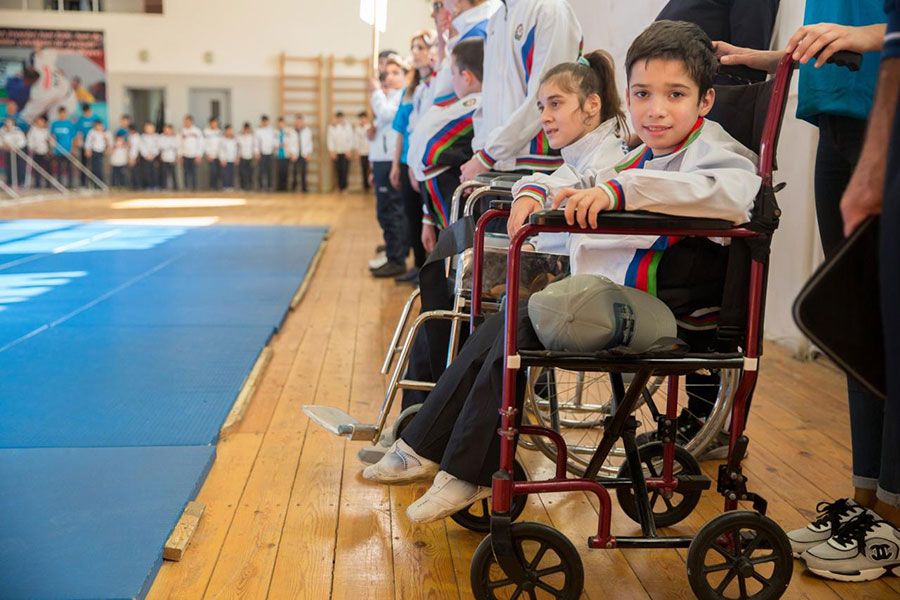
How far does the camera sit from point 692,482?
176 cm

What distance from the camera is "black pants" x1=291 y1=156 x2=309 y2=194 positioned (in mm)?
16156

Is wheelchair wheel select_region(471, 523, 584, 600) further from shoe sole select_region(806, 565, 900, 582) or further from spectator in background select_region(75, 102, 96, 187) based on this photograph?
spectator in background select_region(75, 102, 96, 187)

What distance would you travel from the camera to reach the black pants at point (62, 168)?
618 inches

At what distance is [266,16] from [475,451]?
15.4 metres

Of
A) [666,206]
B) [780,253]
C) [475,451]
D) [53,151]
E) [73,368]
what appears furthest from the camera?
[53,151]

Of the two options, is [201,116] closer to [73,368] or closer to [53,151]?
[53,151]

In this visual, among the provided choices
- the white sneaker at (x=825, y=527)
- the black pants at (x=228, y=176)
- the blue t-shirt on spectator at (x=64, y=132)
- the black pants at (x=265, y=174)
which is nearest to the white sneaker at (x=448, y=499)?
the white sneaker at (x=825, y=527)

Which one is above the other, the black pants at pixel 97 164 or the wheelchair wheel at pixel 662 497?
the black pants at pixel 97 164

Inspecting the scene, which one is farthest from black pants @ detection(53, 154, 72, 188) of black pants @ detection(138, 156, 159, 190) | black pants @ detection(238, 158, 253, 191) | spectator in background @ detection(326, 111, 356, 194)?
spectator in background @ detection(326, 111, 356, 194)

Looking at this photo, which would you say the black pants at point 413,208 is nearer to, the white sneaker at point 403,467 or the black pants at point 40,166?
the white sneaker at point 403,467

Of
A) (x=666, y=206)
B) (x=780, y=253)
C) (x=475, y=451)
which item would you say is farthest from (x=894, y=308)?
(x=780, y=253)

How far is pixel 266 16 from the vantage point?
1583 centimetres

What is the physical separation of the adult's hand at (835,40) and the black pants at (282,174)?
15.2 metres

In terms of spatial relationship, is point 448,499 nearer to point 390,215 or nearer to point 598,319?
point 598,319
